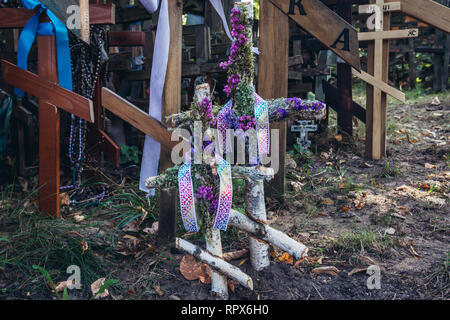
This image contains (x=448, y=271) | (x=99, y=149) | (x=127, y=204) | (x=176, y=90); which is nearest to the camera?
(x=448, y=271)

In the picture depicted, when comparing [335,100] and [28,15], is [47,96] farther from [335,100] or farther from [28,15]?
[335,100]

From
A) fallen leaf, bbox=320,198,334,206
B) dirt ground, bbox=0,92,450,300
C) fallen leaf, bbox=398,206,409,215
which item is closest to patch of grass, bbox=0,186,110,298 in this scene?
dirt ground, bbox=0,92,450,300

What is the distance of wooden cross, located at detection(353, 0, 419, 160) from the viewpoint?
4386mm

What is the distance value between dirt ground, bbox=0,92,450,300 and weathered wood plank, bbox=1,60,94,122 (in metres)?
0.82

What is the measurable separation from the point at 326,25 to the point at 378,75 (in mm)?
1765

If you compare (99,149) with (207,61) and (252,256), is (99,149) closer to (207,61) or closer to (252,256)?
(207,61)

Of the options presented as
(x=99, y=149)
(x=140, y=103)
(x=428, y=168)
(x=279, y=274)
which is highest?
(x=140, y=103)

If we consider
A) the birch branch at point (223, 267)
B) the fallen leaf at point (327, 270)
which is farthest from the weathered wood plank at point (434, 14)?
the birch branch at point (223, 267)

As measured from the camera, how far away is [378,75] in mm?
4504

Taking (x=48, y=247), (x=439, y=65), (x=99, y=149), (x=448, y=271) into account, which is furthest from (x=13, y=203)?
(x=439, y=65)

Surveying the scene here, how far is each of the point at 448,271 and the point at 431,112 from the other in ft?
15.0

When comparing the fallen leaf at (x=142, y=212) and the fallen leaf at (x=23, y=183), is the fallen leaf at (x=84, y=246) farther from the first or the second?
the fallen leaf at (x=23, y=183)

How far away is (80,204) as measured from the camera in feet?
11.6

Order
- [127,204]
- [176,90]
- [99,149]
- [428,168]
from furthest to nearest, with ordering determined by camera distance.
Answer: [428,168]
[99,149]
[127,204]
[176,90]
